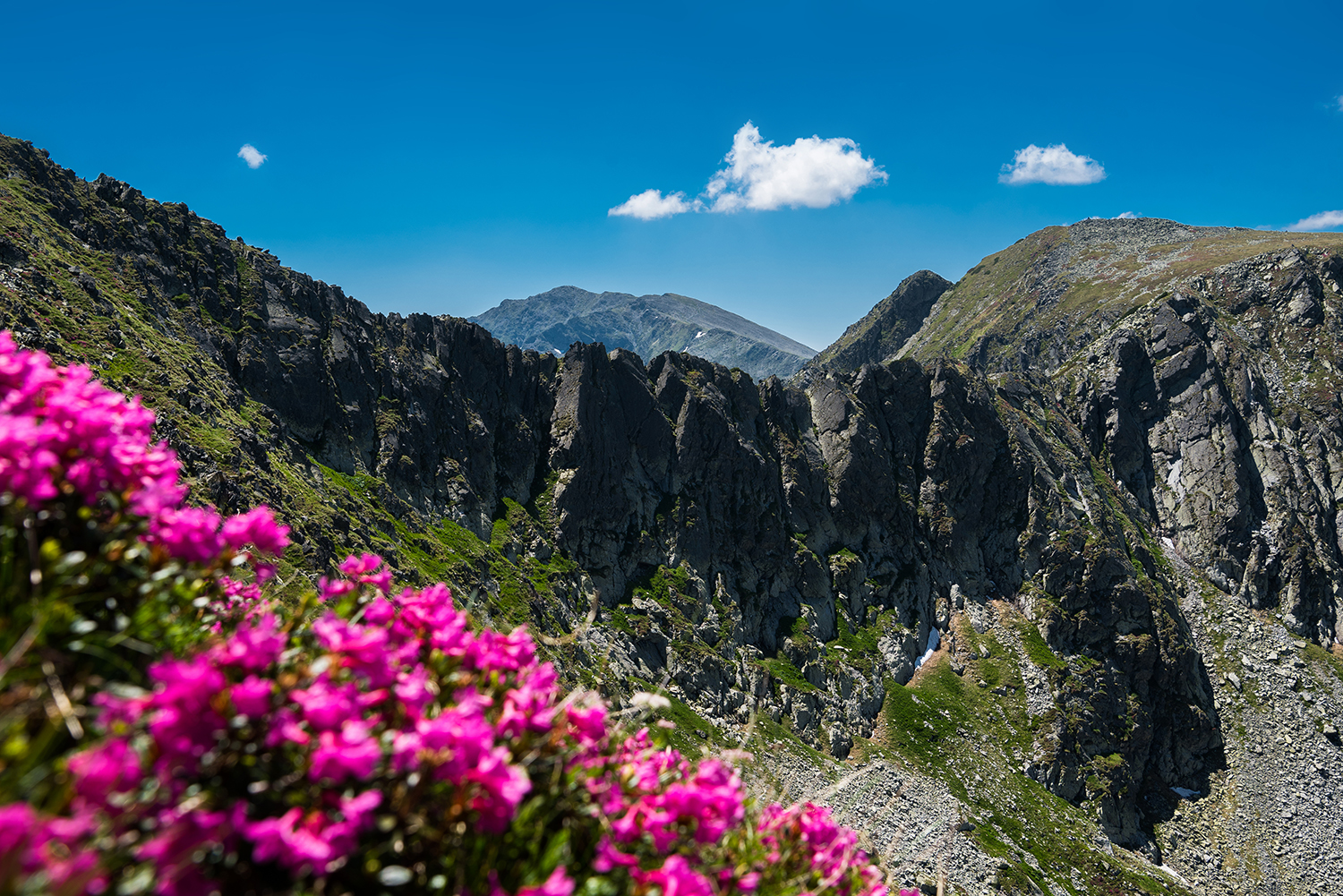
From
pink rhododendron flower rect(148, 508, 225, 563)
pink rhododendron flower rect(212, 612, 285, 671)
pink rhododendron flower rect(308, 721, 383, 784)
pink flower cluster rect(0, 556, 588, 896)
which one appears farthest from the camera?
pink rhododendron flower rect(148, 508, 225, 563)

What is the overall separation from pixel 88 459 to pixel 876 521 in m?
109

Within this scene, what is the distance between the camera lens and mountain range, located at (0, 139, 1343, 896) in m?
58.7

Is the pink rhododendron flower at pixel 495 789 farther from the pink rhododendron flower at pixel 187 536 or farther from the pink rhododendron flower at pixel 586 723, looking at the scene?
the pink rhododendron flower at pixel 187 536

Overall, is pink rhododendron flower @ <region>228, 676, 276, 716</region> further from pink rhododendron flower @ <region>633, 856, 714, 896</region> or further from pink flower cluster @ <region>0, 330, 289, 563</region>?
pink rhododendron flower @ <region>633, 856, 714, 896</region>

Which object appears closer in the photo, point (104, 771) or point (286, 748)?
point (104, 771)

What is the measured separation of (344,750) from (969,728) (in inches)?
3902

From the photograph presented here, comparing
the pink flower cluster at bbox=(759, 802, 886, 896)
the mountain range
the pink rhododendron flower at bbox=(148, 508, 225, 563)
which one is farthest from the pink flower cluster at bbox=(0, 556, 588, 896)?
the mountain range

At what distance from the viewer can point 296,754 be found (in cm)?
325

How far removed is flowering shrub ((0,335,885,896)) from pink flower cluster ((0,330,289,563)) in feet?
0.06

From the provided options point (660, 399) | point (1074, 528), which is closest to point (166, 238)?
point (660, 399)

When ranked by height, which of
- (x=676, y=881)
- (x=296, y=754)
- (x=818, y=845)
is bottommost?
(x=818, y=845)

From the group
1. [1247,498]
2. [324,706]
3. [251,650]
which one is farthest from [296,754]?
[1247,498]

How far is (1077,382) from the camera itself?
480 feet

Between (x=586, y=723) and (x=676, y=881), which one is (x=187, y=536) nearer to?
(x=586, y=723)
